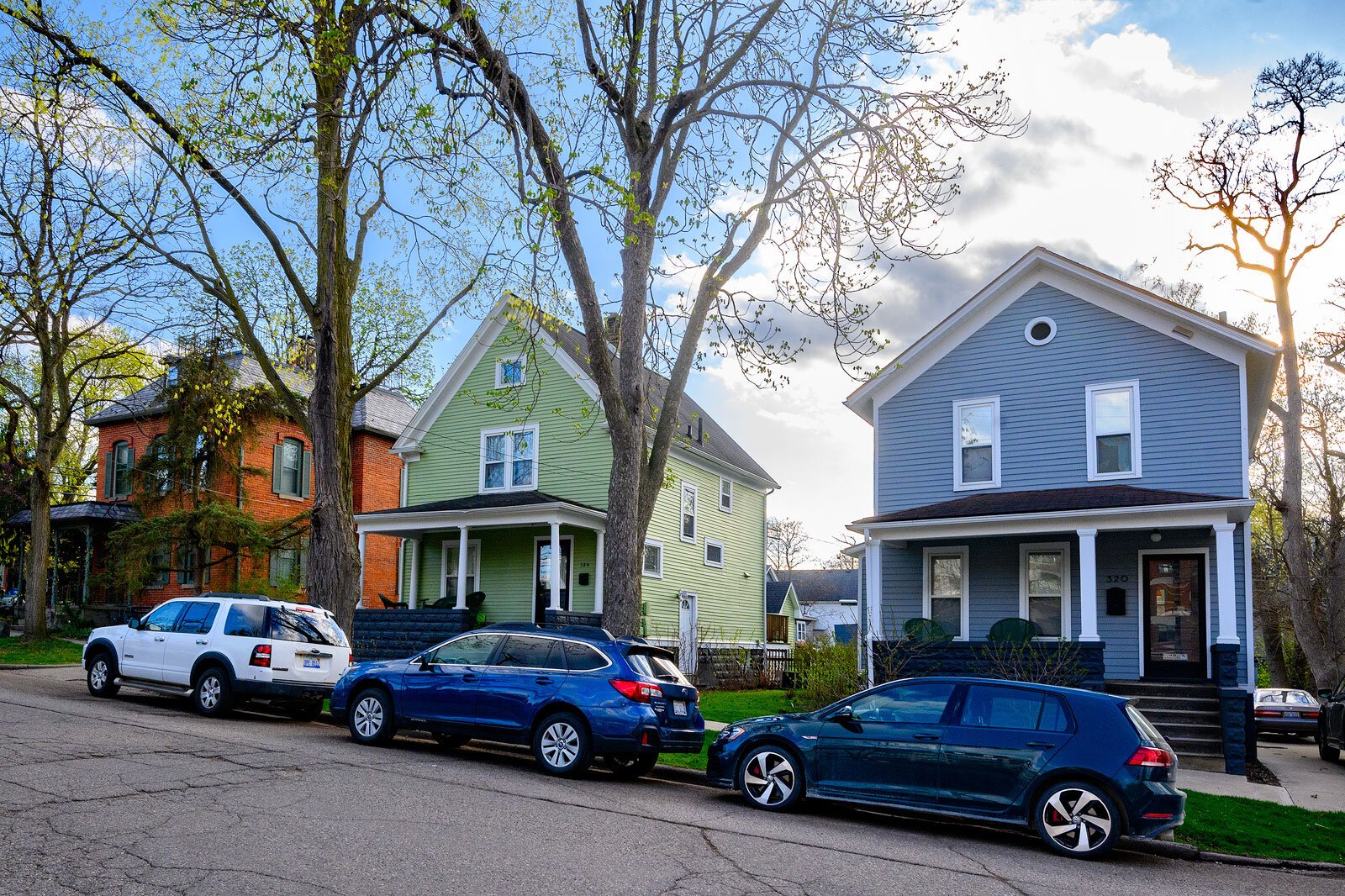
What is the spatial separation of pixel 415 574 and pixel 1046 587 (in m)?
15.5

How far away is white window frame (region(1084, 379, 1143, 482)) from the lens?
18.9 metres

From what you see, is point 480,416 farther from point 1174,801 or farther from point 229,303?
point 1174,801

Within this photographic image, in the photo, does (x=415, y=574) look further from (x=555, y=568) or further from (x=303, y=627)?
(x=303, y=627)

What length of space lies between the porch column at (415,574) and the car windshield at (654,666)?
15910mm

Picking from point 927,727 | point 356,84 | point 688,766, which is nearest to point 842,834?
point 927,727

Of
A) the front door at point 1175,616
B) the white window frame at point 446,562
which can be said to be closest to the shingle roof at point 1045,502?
the front door at point 1175,616

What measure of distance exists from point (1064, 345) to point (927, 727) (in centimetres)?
1231

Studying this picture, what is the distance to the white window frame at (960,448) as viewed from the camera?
2020 cm

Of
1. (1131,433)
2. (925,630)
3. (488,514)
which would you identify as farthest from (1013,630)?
(488,514)

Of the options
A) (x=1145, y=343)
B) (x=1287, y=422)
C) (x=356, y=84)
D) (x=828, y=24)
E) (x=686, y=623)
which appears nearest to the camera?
(x=356, y=84)

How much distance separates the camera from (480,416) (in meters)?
27.8

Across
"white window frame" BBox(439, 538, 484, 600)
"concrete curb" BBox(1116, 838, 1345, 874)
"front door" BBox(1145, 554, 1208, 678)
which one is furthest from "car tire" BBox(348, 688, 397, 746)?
"white window frame" BBox(439, 538, 484, 600)

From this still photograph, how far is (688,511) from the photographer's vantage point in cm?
2972

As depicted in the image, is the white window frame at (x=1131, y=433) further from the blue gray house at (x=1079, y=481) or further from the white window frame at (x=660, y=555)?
the white window frame at (x=660, y=555)
